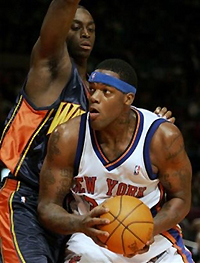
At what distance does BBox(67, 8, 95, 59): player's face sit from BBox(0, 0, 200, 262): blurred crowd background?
737cm

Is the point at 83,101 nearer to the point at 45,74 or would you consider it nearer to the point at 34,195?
the point at 45,74

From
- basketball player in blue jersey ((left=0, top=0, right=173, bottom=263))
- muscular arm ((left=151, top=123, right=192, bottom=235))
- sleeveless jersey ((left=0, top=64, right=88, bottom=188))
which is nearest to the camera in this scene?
muscular arm ((left=151, top=123, right=192, bottom=235))

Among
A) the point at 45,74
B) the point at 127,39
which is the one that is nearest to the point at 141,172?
the point at 45,74

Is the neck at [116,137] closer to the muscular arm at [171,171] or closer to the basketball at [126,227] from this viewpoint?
the muscular arm at [171,171]

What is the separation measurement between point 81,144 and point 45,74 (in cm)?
60

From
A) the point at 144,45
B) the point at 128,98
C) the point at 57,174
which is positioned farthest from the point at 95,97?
the point at 144,45

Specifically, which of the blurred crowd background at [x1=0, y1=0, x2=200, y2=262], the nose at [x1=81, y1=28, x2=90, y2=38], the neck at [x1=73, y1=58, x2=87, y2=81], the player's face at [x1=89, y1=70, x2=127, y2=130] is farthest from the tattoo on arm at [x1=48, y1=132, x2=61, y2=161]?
the blurred crowd background at [x1=0, y1=0, x2=200, y2=262]

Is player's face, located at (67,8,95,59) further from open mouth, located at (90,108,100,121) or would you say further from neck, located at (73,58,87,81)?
open mouth, located at (90,108,100,121)

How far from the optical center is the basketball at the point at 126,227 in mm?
3477

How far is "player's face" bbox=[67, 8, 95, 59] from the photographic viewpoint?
4.67 meters

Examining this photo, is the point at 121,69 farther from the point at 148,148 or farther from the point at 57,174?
the point at 57,174

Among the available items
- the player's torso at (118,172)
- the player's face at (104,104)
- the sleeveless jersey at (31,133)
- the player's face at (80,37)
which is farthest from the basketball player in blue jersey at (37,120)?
the player's face at (104,104)

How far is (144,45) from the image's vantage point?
1497 centimetres

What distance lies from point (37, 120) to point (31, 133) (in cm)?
9
